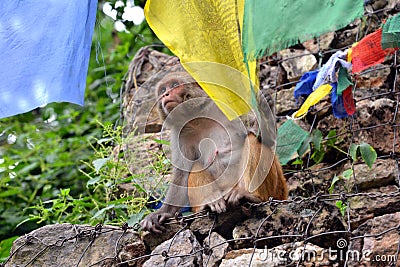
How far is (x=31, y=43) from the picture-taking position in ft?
9.92

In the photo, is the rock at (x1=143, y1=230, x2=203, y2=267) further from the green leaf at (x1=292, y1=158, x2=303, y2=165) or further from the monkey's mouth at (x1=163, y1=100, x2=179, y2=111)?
the green leaf at (x1=292, y1=158, x2=303, y2=165)

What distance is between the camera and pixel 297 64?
494 centimetres

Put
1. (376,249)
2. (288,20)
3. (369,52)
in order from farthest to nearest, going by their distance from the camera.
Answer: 1. (369,52)
2. (376,249)
3. (288,20)

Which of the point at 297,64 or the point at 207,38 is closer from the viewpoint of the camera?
the point at 207,38

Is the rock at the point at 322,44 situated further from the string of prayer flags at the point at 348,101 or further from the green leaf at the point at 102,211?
the green leaf at the point at 102,211

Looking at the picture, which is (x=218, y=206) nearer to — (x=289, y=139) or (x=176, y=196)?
(x=176, y=196)

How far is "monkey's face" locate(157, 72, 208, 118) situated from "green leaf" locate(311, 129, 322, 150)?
0.77 meters

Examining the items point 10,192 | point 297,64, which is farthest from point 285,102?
point 10,192

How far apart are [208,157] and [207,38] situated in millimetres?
1346

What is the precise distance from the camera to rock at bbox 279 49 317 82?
4859 millimetres

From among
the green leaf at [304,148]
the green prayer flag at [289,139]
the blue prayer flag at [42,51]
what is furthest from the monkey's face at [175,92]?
the blue prayer flag at [42,51]

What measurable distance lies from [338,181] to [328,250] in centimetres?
138

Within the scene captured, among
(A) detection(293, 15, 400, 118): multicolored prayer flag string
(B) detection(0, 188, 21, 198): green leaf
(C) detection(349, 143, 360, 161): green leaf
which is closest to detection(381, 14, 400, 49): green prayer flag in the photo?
(A) detection(293, 15, 400, 118): multicolored prayer flag string

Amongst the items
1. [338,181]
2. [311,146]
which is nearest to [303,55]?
[311,146]
